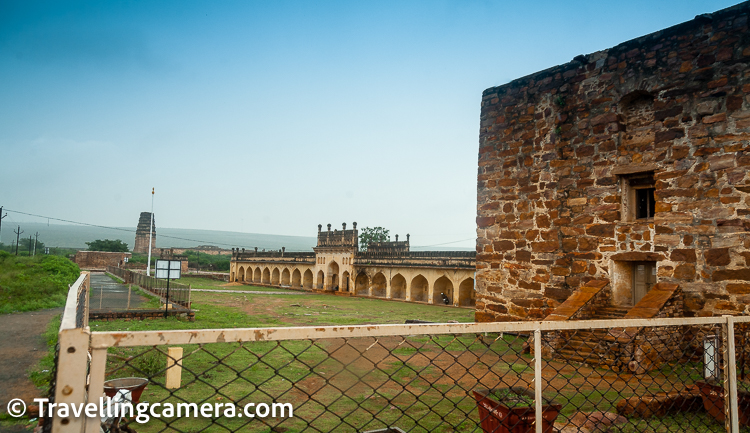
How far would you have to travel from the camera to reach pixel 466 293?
90.7ft

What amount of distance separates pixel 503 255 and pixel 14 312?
52.7 ft

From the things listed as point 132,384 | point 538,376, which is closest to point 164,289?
point 132,384

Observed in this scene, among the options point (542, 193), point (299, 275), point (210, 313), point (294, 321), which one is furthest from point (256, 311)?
point (299, 275)

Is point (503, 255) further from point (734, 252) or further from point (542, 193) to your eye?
point (734, 252)

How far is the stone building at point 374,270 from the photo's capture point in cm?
2777

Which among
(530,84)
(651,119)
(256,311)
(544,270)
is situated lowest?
(256,311)

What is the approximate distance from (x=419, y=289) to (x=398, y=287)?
223 cm

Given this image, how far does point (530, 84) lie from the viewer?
1145 centimetres

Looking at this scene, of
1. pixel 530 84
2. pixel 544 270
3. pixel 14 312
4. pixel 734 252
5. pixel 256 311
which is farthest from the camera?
pixel 256 311

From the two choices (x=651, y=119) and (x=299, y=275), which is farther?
(x=299, y=275)

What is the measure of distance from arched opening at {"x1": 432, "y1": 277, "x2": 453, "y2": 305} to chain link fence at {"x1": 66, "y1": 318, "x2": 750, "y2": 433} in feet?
60.3

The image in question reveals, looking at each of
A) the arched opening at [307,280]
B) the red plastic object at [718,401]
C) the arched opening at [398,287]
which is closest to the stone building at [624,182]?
the red plastic object at [718,401]

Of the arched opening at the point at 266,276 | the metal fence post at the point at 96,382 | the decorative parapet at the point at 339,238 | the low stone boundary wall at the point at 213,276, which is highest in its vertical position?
the decorative parapet at the point at 339,238

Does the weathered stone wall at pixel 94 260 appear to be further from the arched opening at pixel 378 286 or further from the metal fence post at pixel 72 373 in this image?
the metal fence post at pixel 72 373
